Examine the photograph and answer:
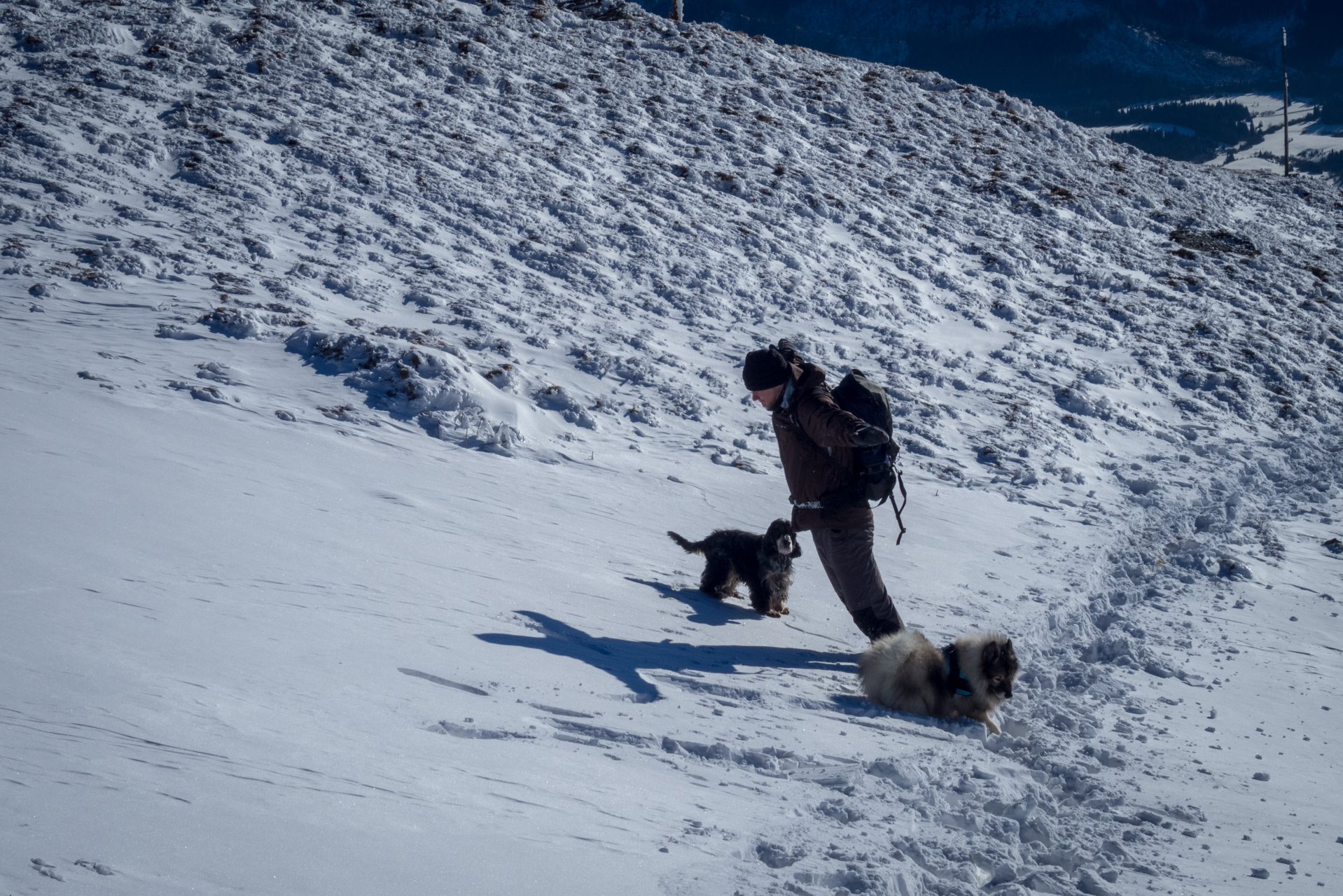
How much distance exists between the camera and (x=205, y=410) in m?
6.50

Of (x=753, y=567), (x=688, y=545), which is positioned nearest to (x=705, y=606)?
(x=753, y=567)

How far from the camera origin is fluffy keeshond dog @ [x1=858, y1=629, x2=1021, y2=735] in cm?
427

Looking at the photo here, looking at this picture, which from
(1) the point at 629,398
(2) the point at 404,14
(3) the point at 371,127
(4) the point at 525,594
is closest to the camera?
(4) the point at 525,594

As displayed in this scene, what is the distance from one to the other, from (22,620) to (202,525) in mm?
1446

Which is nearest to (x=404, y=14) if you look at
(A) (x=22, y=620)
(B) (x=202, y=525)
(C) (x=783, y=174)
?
(C) (x=783, y=174)

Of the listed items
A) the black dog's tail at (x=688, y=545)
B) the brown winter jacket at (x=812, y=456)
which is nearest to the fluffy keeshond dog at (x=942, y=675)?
the brown winter jacket at (x=812, y=456)

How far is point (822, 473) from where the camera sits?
15.5 ft

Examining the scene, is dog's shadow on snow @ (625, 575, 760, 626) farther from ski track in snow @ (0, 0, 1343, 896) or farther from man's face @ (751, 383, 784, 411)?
man's face @ (751, 383, 784, 411)

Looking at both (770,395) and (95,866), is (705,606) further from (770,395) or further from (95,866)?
(95,866)

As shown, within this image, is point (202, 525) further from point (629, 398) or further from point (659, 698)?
point (629, 398)

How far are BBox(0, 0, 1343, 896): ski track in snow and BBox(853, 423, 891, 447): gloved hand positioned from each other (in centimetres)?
134

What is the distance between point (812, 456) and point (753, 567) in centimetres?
116

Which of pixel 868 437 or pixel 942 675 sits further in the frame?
pixel 942 675

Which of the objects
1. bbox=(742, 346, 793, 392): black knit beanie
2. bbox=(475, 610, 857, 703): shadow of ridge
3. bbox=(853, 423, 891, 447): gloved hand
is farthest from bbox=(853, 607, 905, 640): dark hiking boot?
bbox=(742, 346, 793, 392): black knit beanie
